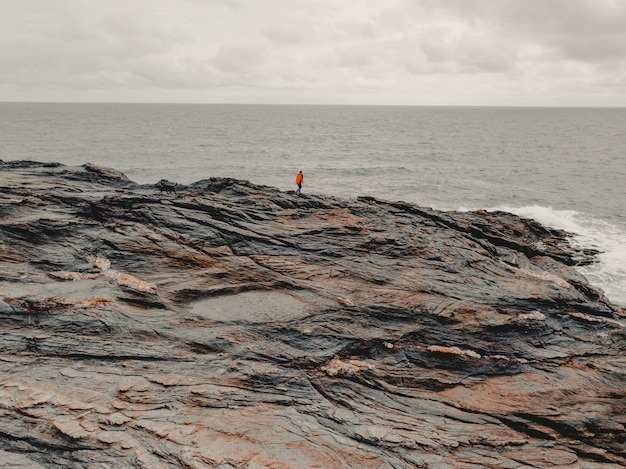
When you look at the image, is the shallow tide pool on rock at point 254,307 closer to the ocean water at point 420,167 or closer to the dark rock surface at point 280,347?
the dark rock surface at point 280,347

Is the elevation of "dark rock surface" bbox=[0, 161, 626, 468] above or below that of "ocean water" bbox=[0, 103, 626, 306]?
below

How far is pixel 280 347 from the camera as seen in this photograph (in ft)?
39.2

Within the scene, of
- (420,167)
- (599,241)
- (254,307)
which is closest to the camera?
(254,307)

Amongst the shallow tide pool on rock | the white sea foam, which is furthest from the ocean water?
the shallow tide pool on rock

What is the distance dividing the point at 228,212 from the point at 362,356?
1054cm

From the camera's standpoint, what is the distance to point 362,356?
40.0ft

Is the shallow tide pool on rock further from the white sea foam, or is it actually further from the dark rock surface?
the white sea foam

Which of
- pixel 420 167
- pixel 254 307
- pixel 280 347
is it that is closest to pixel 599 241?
pixel 254 307

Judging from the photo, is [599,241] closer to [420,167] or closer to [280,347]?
[280,347]

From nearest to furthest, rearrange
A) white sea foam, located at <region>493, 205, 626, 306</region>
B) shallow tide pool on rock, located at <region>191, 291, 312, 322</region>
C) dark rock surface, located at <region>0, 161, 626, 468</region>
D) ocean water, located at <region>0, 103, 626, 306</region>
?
dark rock surface, located at <region>0, 161, 626, 468</region>, shallow tide pool on rock, located at <region>191, 291, 312, 322</region>, white sea foam, located at <region>493, 205, 626, 306</region>, ocean water, located at <region>0, 103, 626, 306</region>

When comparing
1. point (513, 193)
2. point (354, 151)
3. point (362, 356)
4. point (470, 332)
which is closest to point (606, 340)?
point (470, 332)

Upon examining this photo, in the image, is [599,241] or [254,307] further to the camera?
[599,241]

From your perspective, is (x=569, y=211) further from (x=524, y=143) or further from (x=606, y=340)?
(x=524, y=143)

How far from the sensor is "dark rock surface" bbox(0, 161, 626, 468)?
8.83 m
